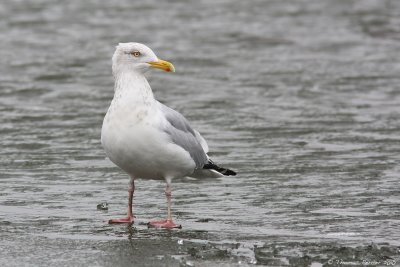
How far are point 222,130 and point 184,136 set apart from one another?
4.51 meters

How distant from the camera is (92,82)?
16031mm

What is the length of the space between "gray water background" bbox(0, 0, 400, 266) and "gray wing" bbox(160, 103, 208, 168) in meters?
0.48

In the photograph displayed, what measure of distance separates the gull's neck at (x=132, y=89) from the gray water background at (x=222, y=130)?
0.97 metres

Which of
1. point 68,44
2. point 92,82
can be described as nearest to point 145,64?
point 92,82

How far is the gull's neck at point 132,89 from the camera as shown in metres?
7.84

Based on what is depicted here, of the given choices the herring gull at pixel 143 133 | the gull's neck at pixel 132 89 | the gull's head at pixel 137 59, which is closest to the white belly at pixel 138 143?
the herring gull at pixel 143 133

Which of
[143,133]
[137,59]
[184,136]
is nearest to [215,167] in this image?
[184,136]

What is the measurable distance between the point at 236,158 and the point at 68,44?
9329mm

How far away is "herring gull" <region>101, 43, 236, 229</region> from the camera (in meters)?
7.62

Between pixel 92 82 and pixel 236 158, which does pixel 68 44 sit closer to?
pixel 92 82

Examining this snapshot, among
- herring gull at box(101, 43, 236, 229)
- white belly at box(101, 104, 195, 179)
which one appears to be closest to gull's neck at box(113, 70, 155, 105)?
herring gull at box(101, 43, 236, 229)

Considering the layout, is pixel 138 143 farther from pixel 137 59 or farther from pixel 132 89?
pixel 137 59

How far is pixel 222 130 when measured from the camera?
12.5 meters

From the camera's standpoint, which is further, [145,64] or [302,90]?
[302,90]
